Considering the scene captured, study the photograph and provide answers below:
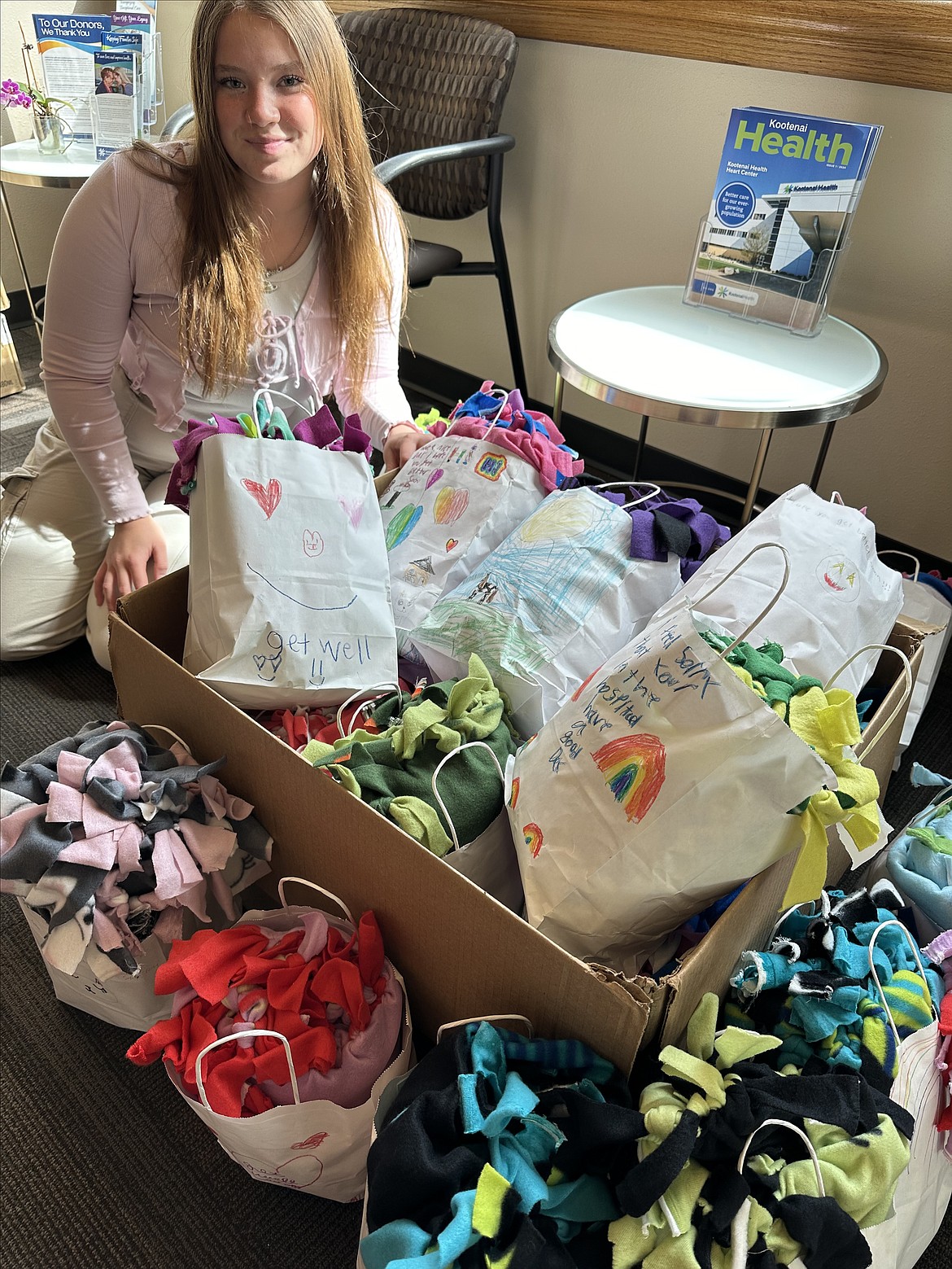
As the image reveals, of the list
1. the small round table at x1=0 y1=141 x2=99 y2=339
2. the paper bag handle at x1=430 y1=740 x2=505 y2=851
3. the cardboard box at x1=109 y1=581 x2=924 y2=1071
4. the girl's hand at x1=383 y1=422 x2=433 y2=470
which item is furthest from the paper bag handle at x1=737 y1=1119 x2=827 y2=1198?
the small round table at x1=0 y1=141 x2=99 y2=339

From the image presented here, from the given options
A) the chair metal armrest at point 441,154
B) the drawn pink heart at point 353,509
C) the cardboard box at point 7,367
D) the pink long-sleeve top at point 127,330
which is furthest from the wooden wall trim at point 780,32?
the cardboard box at point 7,367

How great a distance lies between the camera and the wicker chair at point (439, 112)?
6.37 feet

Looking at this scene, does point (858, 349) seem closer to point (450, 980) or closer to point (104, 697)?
point (450, 980)

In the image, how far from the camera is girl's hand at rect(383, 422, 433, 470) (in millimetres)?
1421

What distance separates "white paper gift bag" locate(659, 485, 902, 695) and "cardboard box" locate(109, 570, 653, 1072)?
38cm

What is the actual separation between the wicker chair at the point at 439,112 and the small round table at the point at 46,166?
0.79 ft

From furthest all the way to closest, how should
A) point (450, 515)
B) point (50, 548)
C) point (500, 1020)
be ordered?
1. point (50, 548)
2. point (450, 515)
3. point (500, 1020)

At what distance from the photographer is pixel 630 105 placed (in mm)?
1906

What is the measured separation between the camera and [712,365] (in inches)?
56.4

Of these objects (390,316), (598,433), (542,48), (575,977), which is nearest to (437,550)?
(390,316)

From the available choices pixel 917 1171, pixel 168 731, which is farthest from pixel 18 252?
pixel 917 1171

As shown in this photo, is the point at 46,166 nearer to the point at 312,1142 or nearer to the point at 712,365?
the point at 712,365

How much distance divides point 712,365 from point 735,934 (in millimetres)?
937

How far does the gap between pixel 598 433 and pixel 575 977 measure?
1.73 meters
